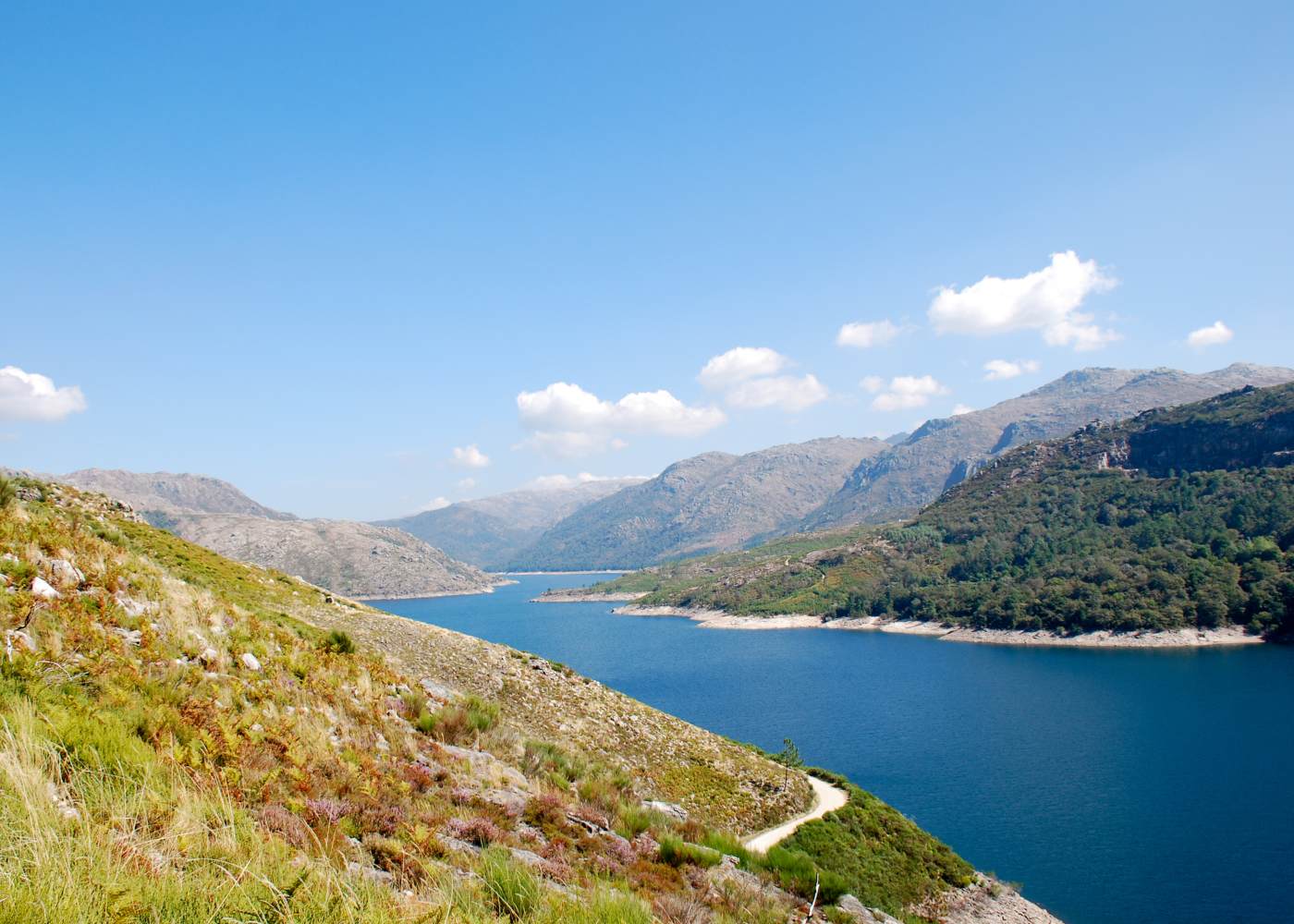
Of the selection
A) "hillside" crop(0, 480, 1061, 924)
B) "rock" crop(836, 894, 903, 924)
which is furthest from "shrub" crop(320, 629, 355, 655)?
"rock" crop(836, 894, 903, 924)

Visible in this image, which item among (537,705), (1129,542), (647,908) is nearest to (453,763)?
(647,908)

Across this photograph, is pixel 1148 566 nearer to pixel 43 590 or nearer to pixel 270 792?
pixel 270 792

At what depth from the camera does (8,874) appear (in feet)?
12.3

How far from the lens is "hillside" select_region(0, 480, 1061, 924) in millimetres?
4523

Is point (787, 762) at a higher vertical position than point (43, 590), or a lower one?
lower

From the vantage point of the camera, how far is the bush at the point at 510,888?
228 inches

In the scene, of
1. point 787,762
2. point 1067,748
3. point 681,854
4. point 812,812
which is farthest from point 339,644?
point 1067,748

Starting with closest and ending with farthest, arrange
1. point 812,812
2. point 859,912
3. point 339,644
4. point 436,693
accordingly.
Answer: point 859,912, point 339,644, point 436,693, point 812,812

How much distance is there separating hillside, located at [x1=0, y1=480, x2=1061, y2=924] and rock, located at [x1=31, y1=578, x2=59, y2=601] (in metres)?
0.03

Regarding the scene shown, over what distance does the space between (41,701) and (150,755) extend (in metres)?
1.66

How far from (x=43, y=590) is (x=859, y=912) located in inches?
648

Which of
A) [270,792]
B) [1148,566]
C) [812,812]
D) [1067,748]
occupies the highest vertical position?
[270,792]

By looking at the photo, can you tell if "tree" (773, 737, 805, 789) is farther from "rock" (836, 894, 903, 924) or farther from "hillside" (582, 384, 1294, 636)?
"hillside" (582, 384, 1294, 636)

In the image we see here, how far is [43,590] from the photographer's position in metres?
9.77
